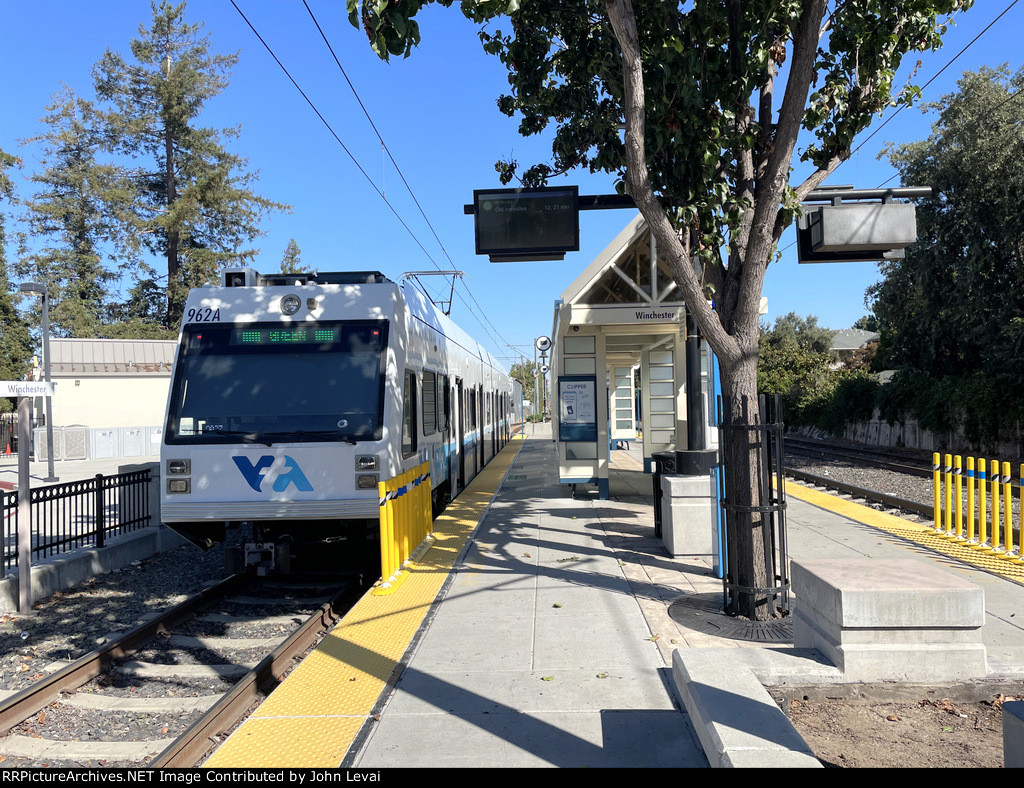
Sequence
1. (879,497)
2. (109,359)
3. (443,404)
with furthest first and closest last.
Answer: (109,359) → (879,497) → (443,404)

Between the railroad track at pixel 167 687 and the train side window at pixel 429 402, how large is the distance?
287cm

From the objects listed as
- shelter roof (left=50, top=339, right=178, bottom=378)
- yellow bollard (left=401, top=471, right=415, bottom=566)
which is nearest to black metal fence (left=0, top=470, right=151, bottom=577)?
yellow bollard (left=401, top=471, right=415, bottom=566)

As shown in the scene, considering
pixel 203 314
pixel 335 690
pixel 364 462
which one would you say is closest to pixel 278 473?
pixel 364 462

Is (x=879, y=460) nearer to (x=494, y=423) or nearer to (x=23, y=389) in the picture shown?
(x=494, y=423)

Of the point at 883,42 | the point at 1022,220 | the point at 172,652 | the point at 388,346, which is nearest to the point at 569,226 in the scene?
the point at 388,346

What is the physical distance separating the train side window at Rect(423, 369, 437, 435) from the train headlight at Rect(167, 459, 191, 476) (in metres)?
3.12

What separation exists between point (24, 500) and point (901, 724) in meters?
8.26

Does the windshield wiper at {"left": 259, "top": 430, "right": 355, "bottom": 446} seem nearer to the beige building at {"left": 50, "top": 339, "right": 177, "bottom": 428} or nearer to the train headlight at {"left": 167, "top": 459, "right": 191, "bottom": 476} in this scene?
the train headlight at {"left": 167, "top": 459, "right": 191, "bottom": 476}

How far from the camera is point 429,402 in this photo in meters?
10.6

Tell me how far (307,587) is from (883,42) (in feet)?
26.1

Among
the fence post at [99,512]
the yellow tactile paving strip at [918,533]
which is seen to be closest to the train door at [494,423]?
the yellow tactile paving strip at [918,533]

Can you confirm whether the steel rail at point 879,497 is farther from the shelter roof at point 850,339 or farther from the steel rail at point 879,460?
the shelter roof at point 850,339

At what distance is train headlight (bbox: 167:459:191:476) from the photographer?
768cm

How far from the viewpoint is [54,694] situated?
5.38 meters
